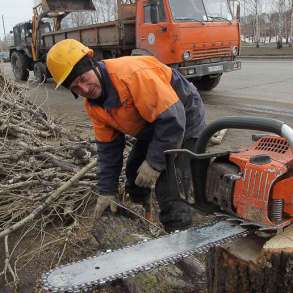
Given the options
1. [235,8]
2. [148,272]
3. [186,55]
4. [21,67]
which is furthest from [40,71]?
[148,272]

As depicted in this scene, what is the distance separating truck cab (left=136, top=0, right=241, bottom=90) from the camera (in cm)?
918

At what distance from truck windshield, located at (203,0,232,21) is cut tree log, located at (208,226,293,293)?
8315mm

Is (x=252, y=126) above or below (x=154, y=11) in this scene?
below

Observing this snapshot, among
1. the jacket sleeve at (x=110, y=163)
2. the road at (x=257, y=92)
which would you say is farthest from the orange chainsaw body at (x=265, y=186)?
the road at (x=257, y=92)

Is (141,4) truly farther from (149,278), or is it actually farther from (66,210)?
(149,278)

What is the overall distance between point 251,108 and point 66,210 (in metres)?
5.58

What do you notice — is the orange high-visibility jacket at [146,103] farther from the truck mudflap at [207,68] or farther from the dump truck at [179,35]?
the truck mudflap at [207,68]

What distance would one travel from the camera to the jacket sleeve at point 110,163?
10.4ft

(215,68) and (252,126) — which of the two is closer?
(252,126)

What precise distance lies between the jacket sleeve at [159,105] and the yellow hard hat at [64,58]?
342mm

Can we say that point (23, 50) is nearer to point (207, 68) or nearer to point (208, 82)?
point (208, 82)

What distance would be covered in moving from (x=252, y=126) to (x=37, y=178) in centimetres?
A: 256

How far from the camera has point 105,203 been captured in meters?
3.22

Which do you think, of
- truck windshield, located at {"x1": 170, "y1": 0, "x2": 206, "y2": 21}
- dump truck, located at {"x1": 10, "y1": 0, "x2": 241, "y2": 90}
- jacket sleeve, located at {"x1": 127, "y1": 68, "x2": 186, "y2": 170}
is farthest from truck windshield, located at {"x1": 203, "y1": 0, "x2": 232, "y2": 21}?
jacket sleeve, located at {"x1": 127, "y1": 68, "x2": 186, "y2": 170}
